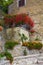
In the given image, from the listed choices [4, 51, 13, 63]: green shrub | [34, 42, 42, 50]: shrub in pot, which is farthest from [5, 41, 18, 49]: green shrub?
[34, 42, 42, 50]: shrub in pot

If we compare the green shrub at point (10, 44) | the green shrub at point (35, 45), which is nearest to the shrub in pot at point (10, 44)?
the green shrub at point (10, 44)

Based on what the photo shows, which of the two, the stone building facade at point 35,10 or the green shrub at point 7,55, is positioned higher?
the stone building facade at point 35,10

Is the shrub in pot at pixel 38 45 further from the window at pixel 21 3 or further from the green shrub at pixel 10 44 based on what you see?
the window at pixel 21 3

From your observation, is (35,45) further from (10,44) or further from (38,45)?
(10,44)

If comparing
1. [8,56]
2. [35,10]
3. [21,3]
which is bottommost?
[8,56]

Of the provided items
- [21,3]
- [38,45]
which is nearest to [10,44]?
[38,45]

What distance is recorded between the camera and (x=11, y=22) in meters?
32.9

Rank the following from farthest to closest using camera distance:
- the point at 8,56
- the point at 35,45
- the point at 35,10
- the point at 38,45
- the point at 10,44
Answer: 1. the point at 35,10
2. the point at 38,45
3. the point at 35,45
4. the point at 10,44
5. the point at 8,56

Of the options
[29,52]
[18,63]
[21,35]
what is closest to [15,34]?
Result: [21,35]

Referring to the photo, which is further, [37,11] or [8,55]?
[37,11]

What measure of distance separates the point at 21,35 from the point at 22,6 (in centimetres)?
699

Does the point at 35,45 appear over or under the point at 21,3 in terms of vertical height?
under

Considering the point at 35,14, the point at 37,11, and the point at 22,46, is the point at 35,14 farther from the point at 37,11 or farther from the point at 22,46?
the point at 22,46

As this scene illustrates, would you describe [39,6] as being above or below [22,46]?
above
